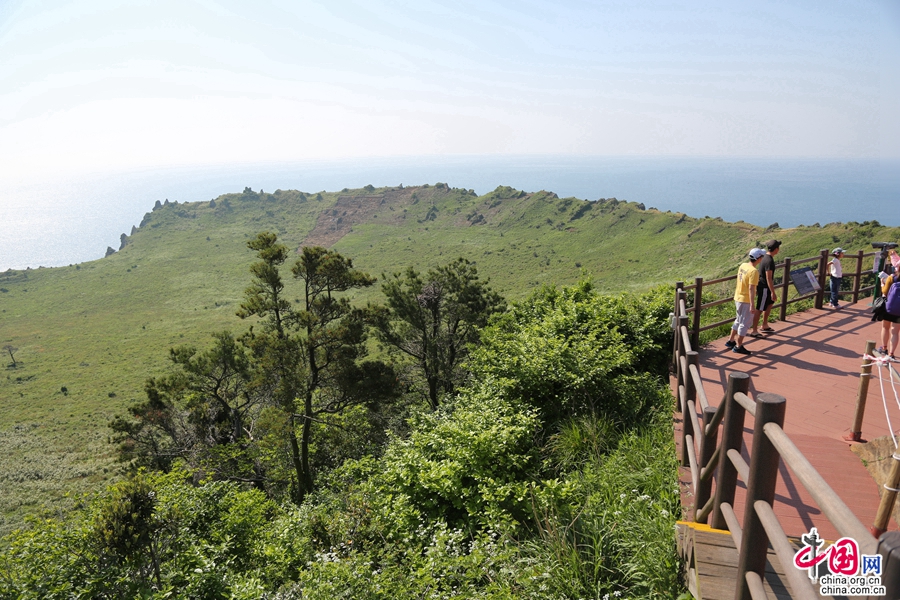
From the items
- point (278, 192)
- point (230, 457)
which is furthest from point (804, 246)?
point (278, 192)

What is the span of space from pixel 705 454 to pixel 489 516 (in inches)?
86.6

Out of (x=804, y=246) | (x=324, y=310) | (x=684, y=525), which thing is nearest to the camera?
(x=684, y=525)

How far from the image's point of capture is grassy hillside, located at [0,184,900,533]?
1881 inches

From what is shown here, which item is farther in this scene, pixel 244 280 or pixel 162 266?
pixel 162 266

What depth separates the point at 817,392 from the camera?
598 cm

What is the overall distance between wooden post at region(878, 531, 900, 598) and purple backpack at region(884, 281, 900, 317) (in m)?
7.03

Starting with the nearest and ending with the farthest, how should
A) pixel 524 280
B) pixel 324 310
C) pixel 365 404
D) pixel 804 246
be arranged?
pixel 324 310, pixel 365 404, pixel 804 246, pixel 524 280

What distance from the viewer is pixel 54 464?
131 ft

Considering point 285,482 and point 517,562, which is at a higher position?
point 517,562

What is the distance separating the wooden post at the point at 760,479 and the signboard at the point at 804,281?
8.09m

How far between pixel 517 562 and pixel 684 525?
4.22 feet

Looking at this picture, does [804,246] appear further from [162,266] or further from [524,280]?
[162,266]

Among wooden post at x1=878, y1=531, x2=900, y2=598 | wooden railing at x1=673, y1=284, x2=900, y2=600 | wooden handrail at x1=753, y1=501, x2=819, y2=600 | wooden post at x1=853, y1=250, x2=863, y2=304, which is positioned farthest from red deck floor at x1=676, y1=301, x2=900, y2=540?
wooden post at x1=878, y1=531, x2=900, y2=598

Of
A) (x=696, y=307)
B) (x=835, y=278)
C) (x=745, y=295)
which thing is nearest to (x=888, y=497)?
(x=696, y=307)
